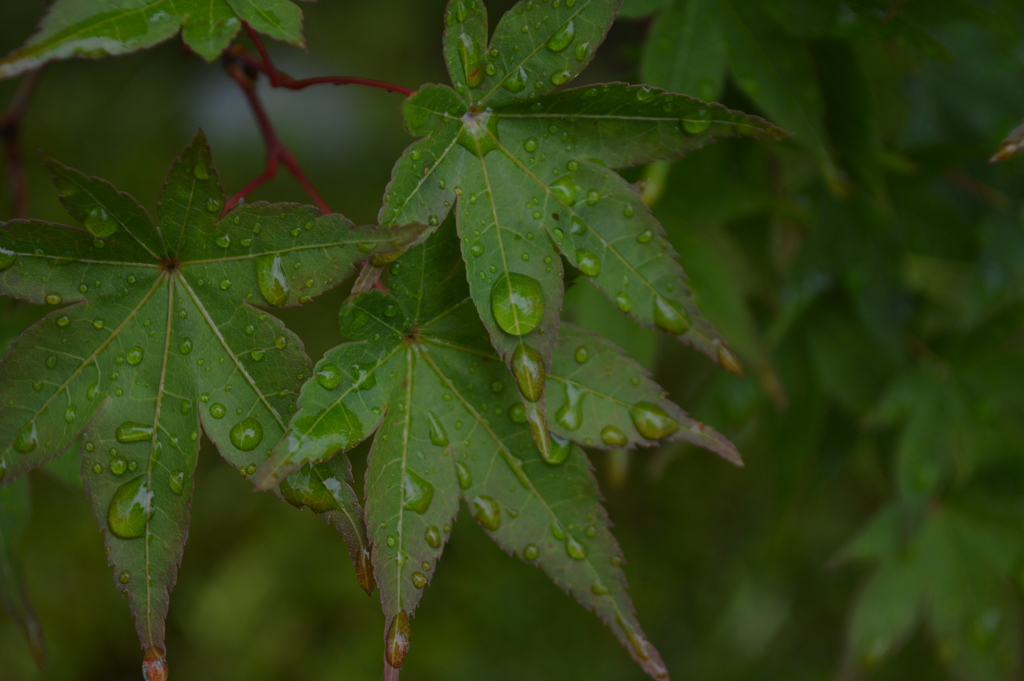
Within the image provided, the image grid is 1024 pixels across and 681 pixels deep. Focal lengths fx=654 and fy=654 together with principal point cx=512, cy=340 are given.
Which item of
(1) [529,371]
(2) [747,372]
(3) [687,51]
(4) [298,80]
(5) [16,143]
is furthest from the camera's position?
(2) [747,372]

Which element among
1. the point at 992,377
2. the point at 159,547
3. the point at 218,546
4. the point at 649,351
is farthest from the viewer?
the point at 218,546

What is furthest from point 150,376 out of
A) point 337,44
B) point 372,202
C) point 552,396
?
point 337,44

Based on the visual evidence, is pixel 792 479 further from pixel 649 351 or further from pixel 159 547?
pixel 159 547

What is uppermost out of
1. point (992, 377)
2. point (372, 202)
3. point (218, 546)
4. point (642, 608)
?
point (992, 377)

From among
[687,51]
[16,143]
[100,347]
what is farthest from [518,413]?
[16,143]

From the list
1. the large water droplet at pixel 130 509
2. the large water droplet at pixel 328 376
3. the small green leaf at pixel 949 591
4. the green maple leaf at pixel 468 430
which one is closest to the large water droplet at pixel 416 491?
the green maple leaf at pixel 468 430

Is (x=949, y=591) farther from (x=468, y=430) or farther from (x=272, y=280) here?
(x=272, y=280)

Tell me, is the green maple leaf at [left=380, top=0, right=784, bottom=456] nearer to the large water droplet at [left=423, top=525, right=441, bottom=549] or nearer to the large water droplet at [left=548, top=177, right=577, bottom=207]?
the large water droplet at [left=548, top=177, right=577, bottom=207]
